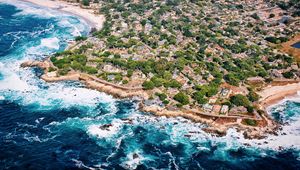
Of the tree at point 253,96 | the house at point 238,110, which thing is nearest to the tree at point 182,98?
the house at point 238,110

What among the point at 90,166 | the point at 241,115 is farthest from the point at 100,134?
the point at 241,115

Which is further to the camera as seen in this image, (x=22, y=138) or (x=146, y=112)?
(x=146, y=112)

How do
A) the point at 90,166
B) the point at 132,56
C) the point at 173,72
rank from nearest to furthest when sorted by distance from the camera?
the point at 90,166
the point at 173,72
the point at 132,56

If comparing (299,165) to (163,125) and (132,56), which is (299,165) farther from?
(132,56)

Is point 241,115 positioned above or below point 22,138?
above

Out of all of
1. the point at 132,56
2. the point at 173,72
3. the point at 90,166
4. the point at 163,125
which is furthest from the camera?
the point at 132,56

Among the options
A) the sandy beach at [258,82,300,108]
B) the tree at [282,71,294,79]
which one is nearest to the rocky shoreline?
the sandy beach at [258,82,300,108]
